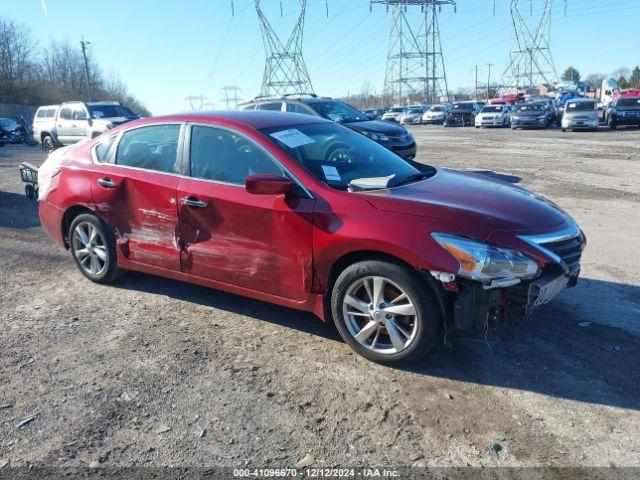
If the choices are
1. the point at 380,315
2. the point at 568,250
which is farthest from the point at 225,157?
the point at 568,250

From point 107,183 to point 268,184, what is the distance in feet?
6.43

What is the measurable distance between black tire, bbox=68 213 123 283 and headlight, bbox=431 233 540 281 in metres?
3.12

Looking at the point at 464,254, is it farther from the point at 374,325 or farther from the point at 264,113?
the point at 264,113

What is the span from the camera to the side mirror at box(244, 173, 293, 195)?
374 cm

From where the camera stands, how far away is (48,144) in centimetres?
2322

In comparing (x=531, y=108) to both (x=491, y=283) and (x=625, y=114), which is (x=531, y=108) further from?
(x=491, y=283)

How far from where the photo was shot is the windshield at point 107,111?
21078 millimetres

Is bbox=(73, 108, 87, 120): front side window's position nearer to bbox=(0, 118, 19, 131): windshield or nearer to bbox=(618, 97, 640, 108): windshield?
bbox=(0, 118, 19, 131): windshield

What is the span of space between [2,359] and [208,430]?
1.87 m

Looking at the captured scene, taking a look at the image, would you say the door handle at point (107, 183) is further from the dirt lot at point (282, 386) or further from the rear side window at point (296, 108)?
the rear side window at point (296, 108)

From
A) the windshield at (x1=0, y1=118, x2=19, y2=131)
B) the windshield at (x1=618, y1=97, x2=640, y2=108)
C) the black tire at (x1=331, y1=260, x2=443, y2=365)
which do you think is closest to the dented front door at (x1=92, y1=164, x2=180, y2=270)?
the black tire at (x1=331, y1=260, x2=443, y2=365)

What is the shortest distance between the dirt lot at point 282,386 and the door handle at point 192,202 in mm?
943

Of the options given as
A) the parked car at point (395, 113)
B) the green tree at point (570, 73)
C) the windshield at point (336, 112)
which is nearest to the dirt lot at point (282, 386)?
the windshield at point (336, 112)

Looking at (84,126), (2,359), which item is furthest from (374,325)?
(84,126)
